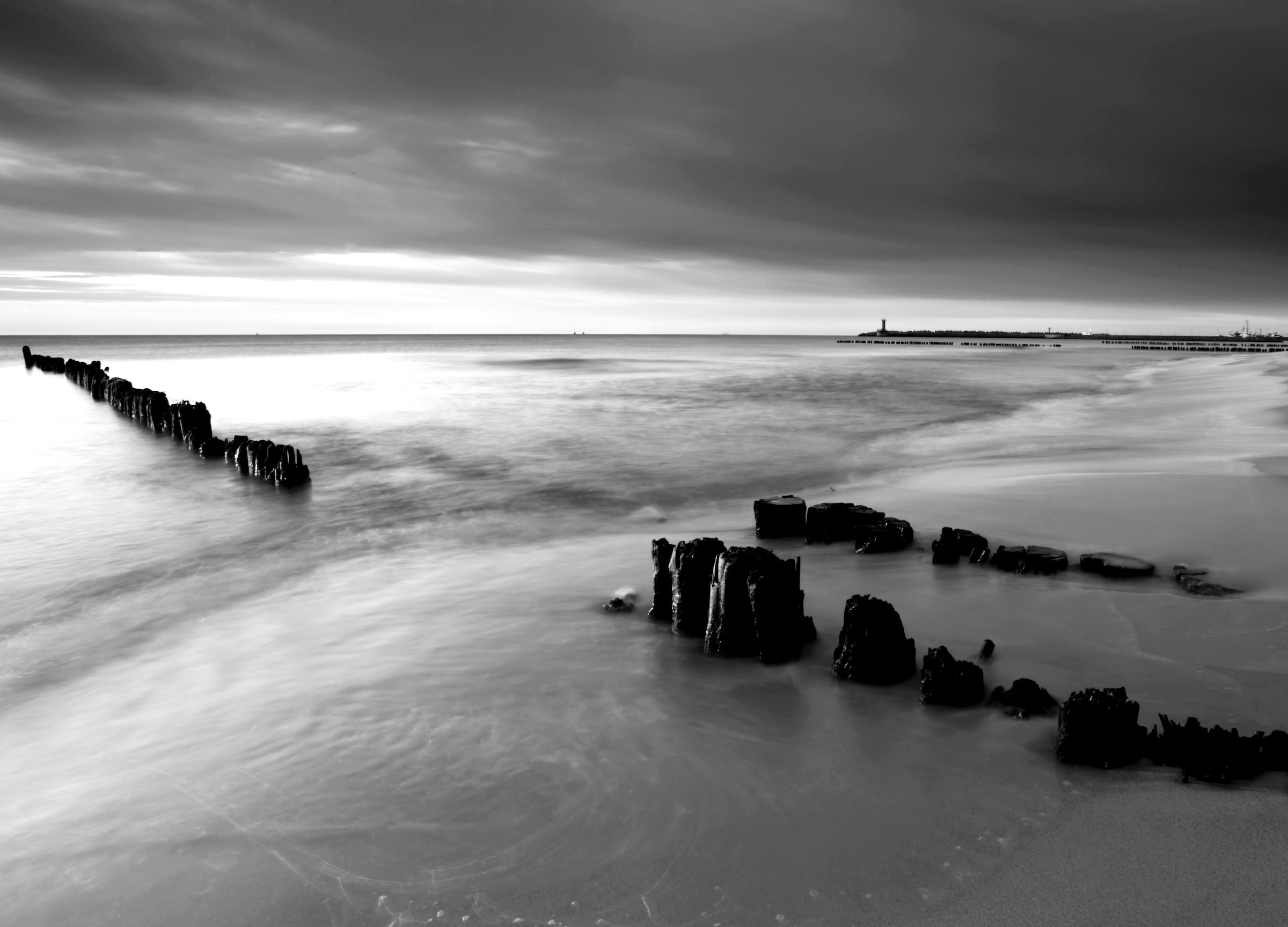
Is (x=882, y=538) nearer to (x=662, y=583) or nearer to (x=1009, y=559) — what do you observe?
(x=1009, y=559)

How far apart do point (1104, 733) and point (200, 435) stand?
20.4 meters

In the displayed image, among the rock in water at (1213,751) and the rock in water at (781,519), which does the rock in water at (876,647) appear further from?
the rock in water at (781,519)

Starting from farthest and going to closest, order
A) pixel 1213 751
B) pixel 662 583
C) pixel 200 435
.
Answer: pixel 200 435 → pixel 662 583 → pixel 1213 751

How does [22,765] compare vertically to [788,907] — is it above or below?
below

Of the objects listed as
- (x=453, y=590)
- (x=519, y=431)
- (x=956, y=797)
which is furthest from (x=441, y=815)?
(x=519, y=431)

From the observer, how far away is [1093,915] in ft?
10.5

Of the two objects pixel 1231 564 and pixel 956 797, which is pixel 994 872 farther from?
pixel 1231 564

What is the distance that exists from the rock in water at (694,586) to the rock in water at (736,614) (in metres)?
0.28

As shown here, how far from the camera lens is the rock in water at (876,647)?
5324 millimetres

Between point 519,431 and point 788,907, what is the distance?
20140mm

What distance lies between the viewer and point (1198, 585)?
6637 mm

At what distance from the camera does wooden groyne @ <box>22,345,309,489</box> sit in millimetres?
14711

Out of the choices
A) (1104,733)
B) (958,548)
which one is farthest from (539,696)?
(958,548)

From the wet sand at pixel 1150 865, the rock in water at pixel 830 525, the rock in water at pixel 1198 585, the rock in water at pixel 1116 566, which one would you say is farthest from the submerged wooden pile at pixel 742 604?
the rock in water at pixel 1198 585
